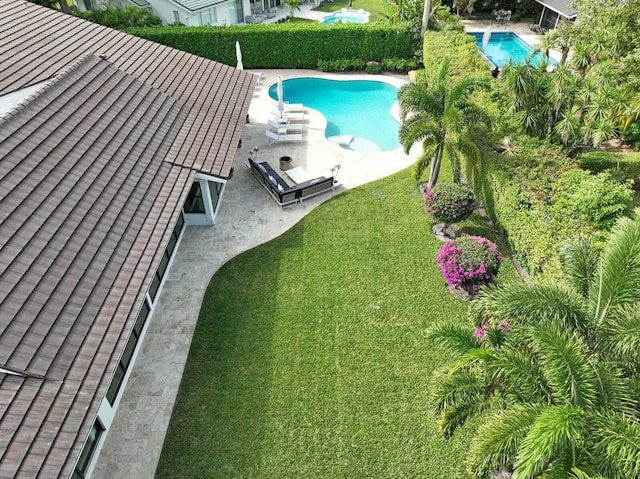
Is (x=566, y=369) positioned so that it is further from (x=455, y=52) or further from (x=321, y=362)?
(x=455, y=52)

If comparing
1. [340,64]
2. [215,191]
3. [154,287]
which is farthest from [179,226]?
[340,64]

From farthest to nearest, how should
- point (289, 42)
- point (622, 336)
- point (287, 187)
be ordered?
1. point (289, 42)
2. point (287, 187)
3. point (622, 336)

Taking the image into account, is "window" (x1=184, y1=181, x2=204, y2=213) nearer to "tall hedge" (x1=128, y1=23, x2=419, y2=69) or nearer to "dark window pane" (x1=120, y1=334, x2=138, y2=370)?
"dark window pane" (x1=120, y1=334, x2=138, y2=370)

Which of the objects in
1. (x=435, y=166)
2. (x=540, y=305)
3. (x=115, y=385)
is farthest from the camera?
(x=435, y=166)

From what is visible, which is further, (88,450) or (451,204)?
(451,204)

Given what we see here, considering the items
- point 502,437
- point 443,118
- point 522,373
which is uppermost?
point 443,118

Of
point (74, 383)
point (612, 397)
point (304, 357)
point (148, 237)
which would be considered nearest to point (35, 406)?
point (74, 383)

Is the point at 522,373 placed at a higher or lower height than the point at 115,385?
higher

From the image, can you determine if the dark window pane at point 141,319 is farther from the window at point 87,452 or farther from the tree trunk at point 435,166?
the tree trunk at point 435,166
